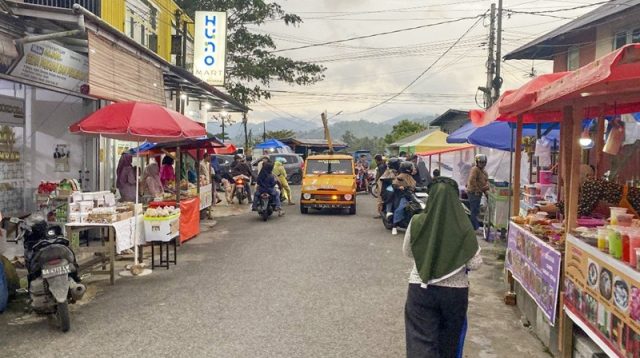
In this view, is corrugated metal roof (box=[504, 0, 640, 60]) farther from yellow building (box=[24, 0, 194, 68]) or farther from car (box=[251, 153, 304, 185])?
yellow building (box=[24, 0, 194, 68])

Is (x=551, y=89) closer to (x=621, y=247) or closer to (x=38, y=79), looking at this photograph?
(x=621, y=247)

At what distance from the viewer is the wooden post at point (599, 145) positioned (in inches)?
306

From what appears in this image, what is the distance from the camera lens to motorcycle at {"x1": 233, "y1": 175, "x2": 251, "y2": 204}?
1875cm

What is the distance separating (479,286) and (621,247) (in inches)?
158

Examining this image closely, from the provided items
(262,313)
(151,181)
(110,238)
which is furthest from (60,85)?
(262,313)

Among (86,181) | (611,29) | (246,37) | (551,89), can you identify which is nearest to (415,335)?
(551,89)

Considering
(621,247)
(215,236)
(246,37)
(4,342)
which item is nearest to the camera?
(621,247)

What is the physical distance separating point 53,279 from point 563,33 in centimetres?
1868

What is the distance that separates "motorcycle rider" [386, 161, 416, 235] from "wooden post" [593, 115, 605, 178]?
14.7 feet

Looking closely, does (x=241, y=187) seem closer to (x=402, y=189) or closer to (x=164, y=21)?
(x=164, y=21)

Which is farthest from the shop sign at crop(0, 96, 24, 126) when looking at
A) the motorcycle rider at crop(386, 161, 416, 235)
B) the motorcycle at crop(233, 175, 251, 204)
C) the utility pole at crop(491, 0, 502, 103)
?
the utility pole at crop(491, 0, 502, 103)

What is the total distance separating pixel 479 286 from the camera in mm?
7551

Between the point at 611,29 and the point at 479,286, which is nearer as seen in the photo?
the point at 479,286

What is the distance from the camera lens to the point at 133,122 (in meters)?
7.50
